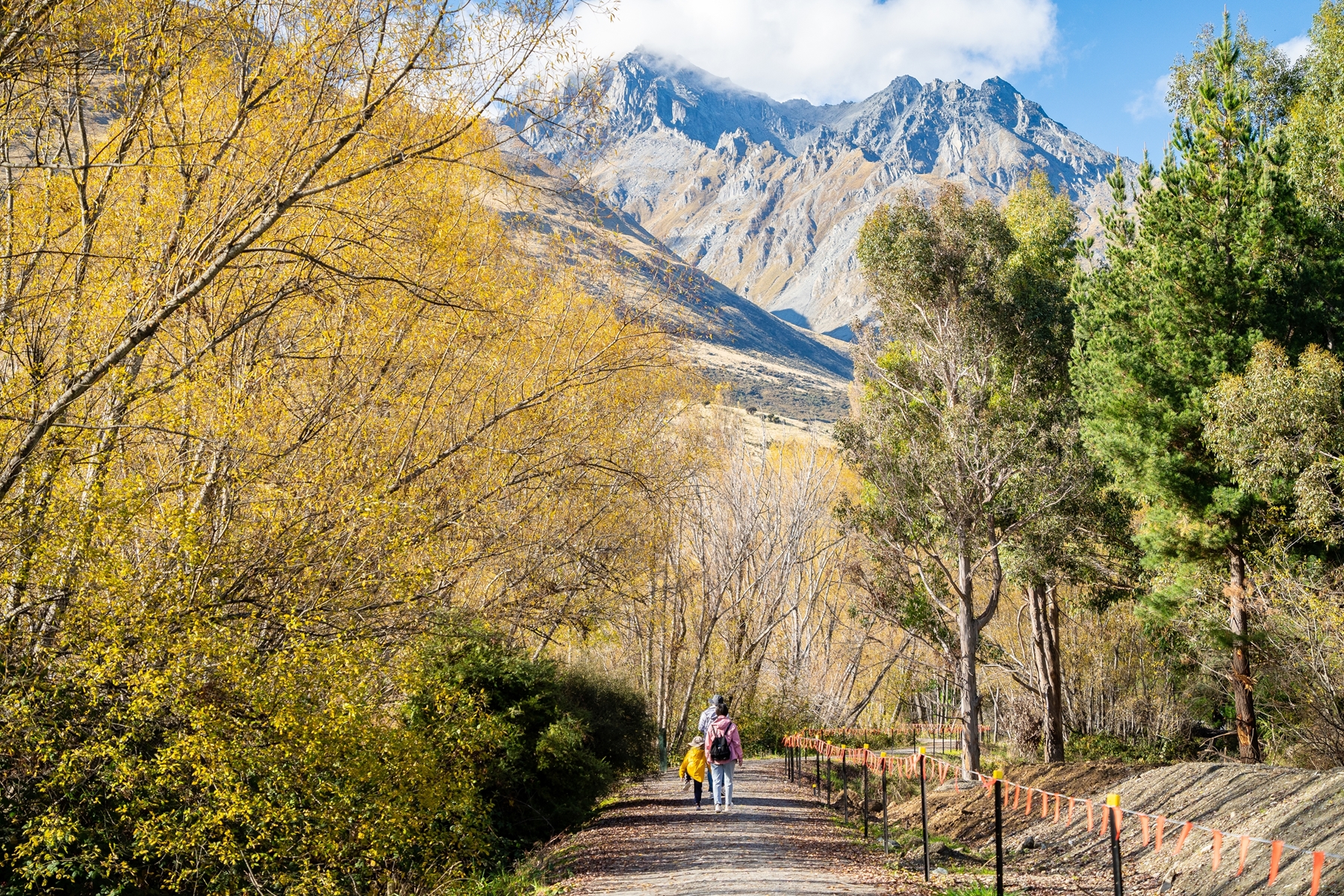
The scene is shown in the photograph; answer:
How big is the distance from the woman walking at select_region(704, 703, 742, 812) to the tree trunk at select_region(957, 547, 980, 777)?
7.30 m

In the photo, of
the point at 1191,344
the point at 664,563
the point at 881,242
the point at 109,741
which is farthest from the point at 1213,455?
the point at 109,741

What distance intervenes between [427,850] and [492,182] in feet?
24.5

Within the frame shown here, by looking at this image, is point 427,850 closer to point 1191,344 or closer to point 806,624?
point 1191,344

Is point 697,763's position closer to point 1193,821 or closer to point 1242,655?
point 1193,821

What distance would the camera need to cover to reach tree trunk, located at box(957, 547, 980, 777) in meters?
18.2

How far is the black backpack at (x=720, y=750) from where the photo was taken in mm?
12141

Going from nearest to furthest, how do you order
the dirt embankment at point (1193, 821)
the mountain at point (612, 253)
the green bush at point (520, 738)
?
the dirt embankment at point (1193, 821) → the mountain at point (612, 253) → the green bush at point (520, 738)

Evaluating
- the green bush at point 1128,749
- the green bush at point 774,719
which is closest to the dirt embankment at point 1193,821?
the green bush at point 1128,749

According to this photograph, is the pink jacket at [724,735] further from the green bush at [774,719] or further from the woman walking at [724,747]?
the green bush at [774,719]

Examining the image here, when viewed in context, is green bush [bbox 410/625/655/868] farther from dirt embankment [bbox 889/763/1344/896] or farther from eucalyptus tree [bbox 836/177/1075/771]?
eucalyptus tree [bbox 836/177/1075/771]

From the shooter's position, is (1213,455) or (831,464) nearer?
(1213,455)

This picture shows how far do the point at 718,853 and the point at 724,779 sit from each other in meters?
2.24

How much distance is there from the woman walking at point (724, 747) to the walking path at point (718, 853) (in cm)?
57

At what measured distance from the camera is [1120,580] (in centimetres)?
2203
